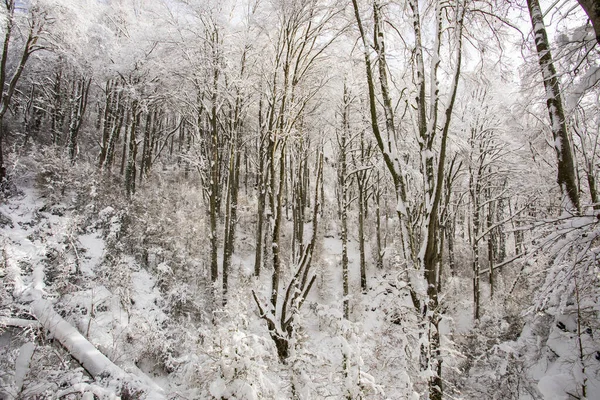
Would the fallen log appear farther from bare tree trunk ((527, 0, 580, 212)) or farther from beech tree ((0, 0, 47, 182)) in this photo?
beech tree ((0, 0, 47, 182))

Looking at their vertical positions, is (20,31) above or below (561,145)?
above

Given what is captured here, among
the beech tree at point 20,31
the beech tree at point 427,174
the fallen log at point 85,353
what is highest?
the beech tree at point 20,31

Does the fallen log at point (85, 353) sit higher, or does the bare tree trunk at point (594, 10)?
the bare tree trunk at point (594, 10)

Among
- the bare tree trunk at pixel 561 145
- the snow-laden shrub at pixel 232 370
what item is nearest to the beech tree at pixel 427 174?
the bare tree trunk at pixel 561 145

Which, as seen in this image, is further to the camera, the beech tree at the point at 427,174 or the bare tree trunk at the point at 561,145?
the bare tree trunk at the point at 561,145

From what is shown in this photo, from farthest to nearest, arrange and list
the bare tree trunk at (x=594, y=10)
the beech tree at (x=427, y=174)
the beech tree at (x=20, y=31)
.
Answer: the beech tree at (x=20, y=31)
the beech tree at (x=427, y=174)
the bare tree trunk at (x=594, y=10)

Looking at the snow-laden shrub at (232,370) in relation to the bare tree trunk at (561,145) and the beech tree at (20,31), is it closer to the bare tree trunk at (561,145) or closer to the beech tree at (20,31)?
the bare tree trunk at (561,145)

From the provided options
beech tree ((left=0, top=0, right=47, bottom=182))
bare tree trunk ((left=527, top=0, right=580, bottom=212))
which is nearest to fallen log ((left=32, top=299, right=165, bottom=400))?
bare tree trunk ((left=527, top=0, right=580, bottom=212))

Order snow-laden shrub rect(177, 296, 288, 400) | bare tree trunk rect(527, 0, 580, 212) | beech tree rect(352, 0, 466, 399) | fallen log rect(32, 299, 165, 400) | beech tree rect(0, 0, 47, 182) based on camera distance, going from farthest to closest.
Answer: beech tree rect(0, 0, 47, 182) < fallen log rect(32, 299, 165, 400) < bare tree trunk rect(527, 0, 580, 212) < snow-laden shrub rect(177, 296, 288, 400) < beech tree rect(352, 0, 466, 399)

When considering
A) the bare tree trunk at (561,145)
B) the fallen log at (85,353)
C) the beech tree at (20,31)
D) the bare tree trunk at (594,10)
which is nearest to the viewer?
the bare tree trunk at (594,10)

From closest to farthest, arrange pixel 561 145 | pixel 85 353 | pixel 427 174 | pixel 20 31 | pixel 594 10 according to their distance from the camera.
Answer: pixel 594 10 < pixel 427 174 < pixel 561 145 < pixel 85 353 < pixel 20 31

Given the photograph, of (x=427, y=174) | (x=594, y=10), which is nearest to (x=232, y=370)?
(x=427, y=174)

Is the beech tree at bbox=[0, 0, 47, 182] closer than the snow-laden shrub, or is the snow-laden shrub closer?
the snow-laden shrub

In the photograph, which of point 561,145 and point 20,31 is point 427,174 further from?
point 20,31
